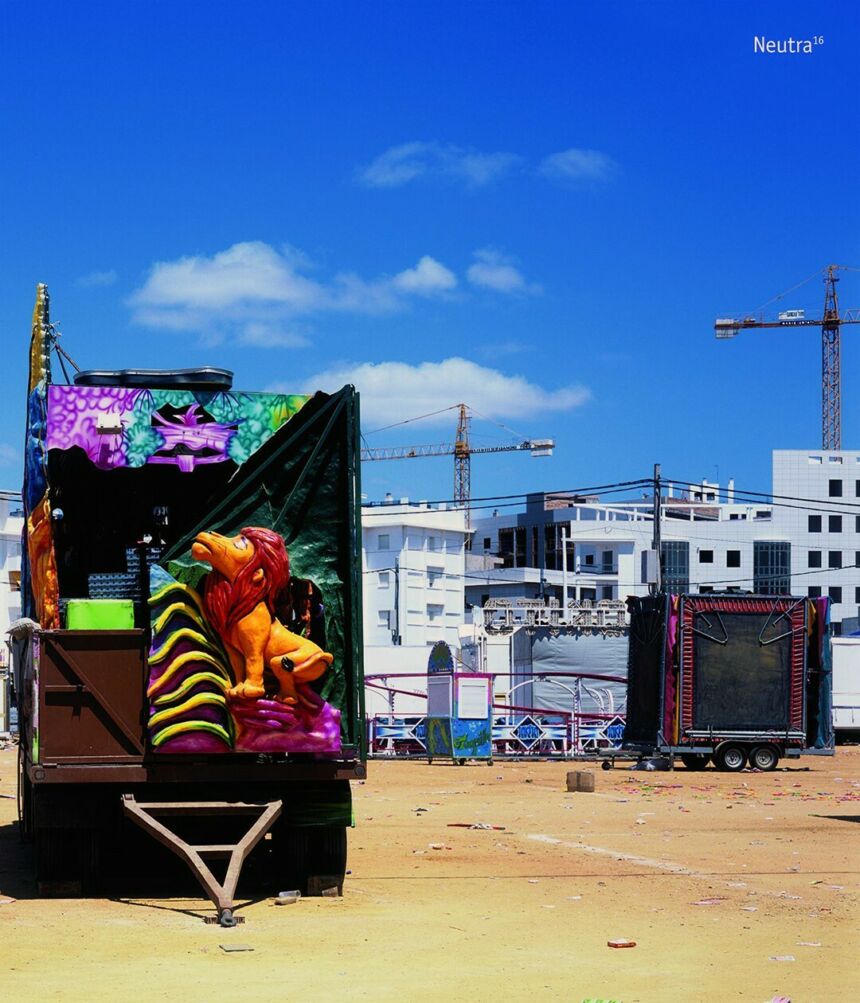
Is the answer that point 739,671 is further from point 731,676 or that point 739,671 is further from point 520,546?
point 520,546

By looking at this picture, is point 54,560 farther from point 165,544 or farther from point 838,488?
point 838,488

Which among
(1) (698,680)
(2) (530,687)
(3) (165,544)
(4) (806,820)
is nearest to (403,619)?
(2) (530,687)

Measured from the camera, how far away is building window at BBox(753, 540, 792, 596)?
105500mm

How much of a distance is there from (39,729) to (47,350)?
397 cm

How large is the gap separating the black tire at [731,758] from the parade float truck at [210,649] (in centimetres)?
1950

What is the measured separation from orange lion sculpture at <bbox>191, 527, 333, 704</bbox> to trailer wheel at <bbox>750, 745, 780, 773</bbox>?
68.5ft

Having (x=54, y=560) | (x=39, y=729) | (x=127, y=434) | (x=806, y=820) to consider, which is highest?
(x=127, y=434)

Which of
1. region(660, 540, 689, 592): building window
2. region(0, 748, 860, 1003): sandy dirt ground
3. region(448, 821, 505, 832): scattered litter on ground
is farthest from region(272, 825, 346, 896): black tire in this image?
region(660, 540, 689, 592): building window

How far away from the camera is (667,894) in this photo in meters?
12.5

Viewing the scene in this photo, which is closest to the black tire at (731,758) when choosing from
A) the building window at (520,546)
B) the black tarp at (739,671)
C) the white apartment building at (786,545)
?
the black tarp at (739,671)

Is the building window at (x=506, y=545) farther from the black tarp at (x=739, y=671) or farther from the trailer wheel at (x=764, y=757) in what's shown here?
the black tarp at (x=739, y=671)

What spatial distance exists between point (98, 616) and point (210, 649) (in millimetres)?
923

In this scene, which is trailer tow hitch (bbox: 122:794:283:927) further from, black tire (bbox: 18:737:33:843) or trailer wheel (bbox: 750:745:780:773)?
trailer wheel (bbox: 750:745:780:773)

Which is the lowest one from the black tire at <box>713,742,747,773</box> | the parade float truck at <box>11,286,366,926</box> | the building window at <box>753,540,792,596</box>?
the black tire at <box>713,742,747,773</box>
